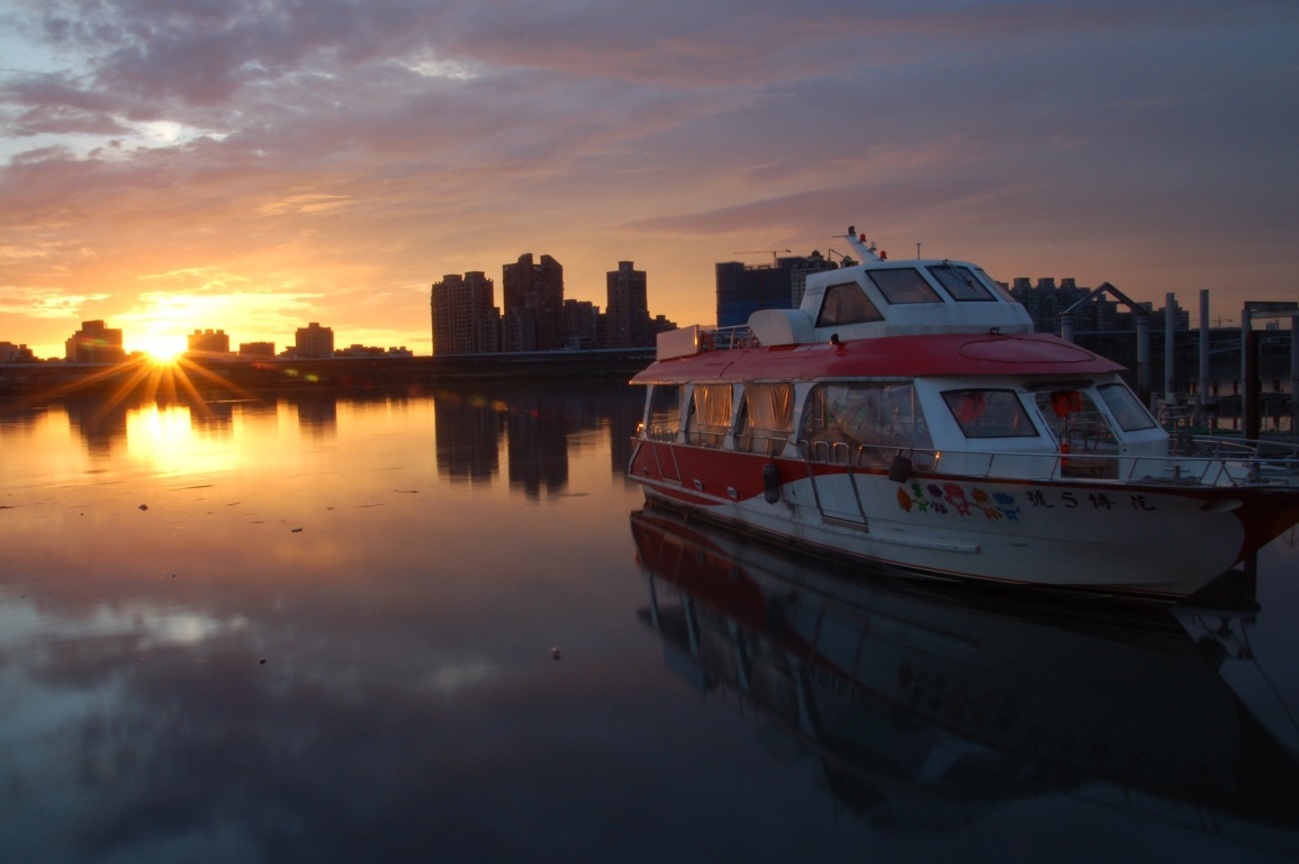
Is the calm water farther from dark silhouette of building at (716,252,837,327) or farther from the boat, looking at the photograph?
dark silhouette of building at (716,252,837,327)

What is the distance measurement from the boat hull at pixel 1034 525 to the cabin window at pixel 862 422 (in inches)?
10.5

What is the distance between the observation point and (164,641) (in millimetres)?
10828

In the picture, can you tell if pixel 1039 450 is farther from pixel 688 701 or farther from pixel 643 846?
pixel 643 846

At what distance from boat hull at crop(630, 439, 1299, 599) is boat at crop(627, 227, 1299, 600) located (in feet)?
0.06

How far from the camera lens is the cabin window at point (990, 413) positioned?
456 inches

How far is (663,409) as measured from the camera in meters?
21.6

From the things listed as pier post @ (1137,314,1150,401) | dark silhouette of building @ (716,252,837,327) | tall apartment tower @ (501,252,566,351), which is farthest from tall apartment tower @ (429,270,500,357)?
pier post @ (1137,314,1150,401)

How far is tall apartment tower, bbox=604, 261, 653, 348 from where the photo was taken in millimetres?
171500

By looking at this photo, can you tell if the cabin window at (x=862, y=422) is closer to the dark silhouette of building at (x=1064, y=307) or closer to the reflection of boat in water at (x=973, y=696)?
the reflection of boat in water at (x=973, y=696)

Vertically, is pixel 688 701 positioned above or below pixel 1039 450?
below

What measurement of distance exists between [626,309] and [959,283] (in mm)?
159780

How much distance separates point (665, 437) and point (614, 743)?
1119 cm

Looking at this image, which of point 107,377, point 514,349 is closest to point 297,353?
point 514,349

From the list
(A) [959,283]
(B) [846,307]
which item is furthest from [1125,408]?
(B) [846,307]
